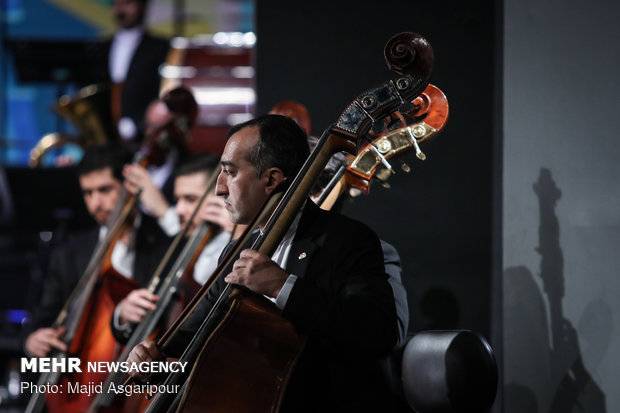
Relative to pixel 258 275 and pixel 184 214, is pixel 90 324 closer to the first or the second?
pixel 184 214

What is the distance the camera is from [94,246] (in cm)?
367

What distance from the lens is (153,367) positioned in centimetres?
196

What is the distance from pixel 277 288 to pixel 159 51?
14.8 ft

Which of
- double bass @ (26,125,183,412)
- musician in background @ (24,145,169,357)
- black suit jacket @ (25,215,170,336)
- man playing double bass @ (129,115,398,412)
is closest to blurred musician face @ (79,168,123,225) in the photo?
musician in background @ (24,145,169,357)

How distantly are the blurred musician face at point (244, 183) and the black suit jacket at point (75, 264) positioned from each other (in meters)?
1.56

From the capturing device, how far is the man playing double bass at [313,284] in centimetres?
171

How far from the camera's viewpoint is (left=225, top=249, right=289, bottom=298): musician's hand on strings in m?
1.69

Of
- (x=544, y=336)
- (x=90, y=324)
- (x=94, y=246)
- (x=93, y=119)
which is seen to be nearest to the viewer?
(x=544, y=336)

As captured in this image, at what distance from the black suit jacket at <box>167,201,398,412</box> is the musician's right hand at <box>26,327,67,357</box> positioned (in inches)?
62.8

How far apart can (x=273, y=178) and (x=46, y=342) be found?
64.6 inches

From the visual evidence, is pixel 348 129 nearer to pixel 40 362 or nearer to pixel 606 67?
pixel 606 67

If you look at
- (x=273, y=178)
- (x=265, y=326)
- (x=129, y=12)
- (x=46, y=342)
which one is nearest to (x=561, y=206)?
(x=273, y=178)

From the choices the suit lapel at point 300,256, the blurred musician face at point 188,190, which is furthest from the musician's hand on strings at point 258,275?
the blurred musician face at point 188,190

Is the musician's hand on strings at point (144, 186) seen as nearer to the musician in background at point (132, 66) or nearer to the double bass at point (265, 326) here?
the double bass at point (265, 326)
